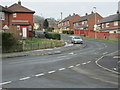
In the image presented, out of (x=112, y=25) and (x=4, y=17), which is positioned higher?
(x=4, y=17)

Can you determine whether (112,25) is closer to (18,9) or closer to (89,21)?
(89,21)

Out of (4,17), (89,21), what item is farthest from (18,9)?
(89,21)

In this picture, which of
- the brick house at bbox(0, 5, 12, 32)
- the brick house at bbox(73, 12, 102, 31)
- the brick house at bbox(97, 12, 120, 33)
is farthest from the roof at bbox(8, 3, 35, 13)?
the brick house at bbox(73, 12, 102, 31)

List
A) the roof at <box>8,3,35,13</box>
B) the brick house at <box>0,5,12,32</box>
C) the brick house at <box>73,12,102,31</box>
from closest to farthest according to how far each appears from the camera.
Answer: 1. the brick house at <box>0,5,12,32</box>
2. the roof at <box>8,3,35,13</box>
3. the brick house at <box>73,12,102,31</box>

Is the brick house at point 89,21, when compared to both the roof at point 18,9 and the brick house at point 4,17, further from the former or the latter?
the brick house at point 4,17

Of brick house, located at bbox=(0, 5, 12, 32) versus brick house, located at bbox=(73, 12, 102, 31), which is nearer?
brick house, located at bbox=(0, 5, 12, 32)

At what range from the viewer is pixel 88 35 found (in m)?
73.1

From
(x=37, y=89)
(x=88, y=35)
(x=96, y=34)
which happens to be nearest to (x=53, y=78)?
(x=37, y=89)

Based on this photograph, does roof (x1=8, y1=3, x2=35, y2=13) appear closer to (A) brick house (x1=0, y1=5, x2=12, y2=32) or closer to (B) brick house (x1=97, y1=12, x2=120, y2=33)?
(A) brick house (x1=0, y1=5, x2=12, y2=32)

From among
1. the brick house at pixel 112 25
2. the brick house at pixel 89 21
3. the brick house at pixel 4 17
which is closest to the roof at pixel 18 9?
the brick house at pixel 4 17

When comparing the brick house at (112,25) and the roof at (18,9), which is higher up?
the roof at (18,9)

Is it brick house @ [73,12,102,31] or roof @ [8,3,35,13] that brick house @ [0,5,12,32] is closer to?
roof @ [8,3,35,13]

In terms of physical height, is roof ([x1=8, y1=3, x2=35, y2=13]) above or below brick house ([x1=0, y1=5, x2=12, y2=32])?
above

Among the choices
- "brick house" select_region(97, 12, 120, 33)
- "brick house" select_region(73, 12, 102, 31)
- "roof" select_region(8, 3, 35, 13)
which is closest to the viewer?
"roof" select_region(8, 3, 35, 13)
